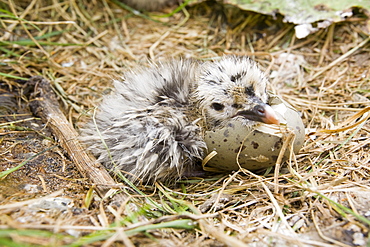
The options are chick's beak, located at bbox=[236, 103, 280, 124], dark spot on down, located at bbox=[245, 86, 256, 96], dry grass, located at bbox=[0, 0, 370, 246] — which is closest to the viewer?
dry grass, located at bbox=[0, 0, 370, 246]

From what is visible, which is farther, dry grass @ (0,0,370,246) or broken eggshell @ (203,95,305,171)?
broken eggshell @ (203,95,305,171)

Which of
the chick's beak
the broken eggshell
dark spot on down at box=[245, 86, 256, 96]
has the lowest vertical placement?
the broken eggshell

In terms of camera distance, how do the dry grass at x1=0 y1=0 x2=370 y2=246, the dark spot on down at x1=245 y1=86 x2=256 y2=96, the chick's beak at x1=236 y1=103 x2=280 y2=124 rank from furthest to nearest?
the dark spot on down at x1=245 y1=86 x2=256 y2=96
the chick's beak at x1=236 y1=103 x2=280 y2=124
the dry grass at x1=0 y1=0 x2=370 y2=246

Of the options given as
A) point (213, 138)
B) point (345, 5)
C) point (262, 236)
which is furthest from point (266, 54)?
point (262, 236)

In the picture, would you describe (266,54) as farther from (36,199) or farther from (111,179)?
(36,199)

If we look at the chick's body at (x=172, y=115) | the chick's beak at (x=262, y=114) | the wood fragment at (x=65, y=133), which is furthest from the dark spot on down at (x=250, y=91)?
the wood fragment at (x=65, y=133)

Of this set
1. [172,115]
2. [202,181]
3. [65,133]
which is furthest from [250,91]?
[65,133]

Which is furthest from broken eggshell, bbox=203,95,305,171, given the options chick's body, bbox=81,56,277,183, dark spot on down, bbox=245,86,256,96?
dark spot on down, bbox=245,86,256,96

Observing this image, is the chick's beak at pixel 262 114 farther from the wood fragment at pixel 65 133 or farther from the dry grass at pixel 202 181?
the wood fragment at pixel 65 133

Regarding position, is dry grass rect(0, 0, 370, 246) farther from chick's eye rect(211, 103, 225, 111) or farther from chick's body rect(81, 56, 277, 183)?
chick's eye rect(211, 103, 225, 111)

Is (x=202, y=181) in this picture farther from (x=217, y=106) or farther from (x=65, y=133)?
(x=65, y=133)
